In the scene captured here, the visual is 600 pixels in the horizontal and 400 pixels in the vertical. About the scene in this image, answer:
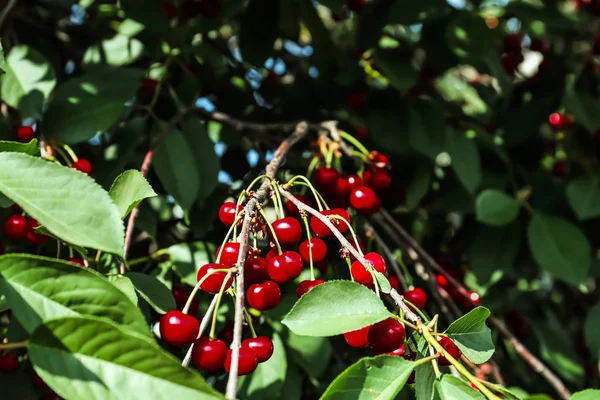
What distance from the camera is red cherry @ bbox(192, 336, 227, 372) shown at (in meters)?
0.76

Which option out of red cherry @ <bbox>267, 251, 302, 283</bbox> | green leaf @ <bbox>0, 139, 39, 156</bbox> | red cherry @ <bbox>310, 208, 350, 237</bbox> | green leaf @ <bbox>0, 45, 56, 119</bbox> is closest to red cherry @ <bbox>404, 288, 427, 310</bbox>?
red cherry @ <bbox>310, 208, 350, 237</bbox>

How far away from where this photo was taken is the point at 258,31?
5.55ft

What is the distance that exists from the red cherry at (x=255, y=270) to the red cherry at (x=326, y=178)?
1.22 ft

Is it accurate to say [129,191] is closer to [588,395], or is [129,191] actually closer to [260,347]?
[260,347]

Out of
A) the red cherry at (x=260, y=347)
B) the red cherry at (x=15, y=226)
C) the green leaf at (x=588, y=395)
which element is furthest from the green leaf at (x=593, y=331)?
the red cherry at (x=15, y=226)

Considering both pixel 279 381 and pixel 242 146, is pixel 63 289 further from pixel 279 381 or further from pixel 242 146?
pixel 242 146

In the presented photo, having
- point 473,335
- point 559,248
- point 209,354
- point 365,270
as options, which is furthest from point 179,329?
point 559,248

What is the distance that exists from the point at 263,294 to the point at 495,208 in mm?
979

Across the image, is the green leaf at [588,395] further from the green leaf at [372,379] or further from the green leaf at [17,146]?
the green leaf at [17,146]

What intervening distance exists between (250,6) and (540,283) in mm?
1751

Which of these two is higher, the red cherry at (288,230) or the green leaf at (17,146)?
the green leaf at (17,146)

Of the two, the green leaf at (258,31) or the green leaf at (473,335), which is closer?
the green leaf at (473,335)

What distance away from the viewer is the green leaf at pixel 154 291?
0.92 m

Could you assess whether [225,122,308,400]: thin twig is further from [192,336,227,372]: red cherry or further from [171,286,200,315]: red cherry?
[171,286,200,315]: red cherry
